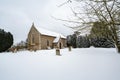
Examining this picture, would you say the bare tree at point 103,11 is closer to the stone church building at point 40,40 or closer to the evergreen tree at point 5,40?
the evergreen tree at point 5,40

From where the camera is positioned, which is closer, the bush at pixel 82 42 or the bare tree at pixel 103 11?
the bare tree at pixel 103 11

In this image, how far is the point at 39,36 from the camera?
3097cm

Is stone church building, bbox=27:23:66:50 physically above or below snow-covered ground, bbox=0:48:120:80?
above

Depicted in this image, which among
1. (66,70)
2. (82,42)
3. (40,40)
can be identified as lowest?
(66,70)

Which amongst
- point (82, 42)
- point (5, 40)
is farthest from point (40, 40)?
point (82, 42)

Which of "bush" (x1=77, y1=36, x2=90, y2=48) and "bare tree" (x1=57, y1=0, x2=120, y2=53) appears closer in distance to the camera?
"bare tree" (x1=57, y1=0, x2=120, y2=53)

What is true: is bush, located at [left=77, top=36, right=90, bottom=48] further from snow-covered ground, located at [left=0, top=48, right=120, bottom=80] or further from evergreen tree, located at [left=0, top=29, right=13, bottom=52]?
snow-covered ground, located at [left=0, top=48, right=120, bottom=80]

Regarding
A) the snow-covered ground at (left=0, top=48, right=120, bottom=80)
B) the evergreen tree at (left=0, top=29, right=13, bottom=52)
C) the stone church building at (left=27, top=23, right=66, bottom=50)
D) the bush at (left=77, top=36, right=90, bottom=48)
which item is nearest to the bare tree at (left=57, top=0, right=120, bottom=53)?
the snow-covered ground at (left=0, top=48, right=120, bottom=80)

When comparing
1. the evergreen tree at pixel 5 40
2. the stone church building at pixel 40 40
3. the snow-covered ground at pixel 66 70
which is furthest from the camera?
the stone church building at pixel 40 40

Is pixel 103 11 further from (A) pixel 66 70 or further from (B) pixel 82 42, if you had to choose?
(B) pixel 82 42

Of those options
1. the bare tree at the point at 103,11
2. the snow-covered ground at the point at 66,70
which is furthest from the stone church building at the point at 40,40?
the bare tree at the point at 103,11

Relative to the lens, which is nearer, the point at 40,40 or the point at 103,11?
the point at 103,11

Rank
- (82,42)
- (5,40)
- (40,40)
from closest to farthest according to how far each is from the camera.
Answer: (5,40)
(40,40)
(82,42)

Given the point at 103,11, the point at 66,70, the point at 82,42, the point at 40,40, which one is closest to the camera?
the point at 103,11
